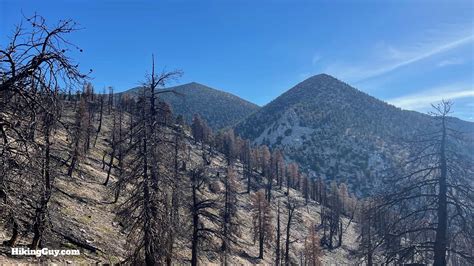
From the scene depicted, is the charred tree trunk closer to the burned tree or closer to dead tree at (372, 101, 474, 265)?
dead tree at (372, 101, 474, 265)

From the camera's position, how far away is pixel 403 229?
39.4 ft

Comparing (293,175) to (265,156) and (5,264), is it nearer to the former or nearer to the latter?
(265,156)

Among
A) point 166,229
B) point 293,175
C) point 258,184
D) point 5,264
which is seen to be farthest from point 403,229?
point 293,175

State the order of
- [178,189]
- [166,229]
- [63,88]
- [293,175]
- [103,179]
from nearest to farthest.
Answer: [63,88] → [166,229] → [178,189] → [103,179] → [293,175]

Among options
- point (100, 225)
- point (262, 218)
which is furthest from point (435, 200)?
point (262, 218)

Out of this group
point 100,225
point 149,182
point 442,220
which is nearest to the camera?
point 442,220

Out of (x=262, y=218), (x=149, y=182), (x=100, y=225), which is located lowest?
(x=262, y=218)

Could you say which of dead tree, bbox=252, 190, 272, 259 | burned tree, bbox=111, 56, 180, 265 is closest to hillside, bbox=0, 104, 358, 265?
burned tree, bbox=111, 56, 180, 265

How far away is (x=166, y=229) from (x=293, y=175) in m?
125

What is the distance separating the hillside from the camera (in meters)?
19.0

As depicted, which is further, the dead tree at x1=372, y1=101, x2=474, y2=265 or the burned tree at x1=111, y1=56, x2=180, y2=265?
the burned tree at x1=111, y1=56, x2=180, y2=265

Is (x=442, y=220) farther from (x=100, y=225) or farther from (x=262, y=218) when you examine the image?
(x=262, y=218)

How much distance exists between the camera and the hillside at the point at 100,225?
19.0 metres

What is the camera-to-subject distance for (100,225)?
33.0 meters
